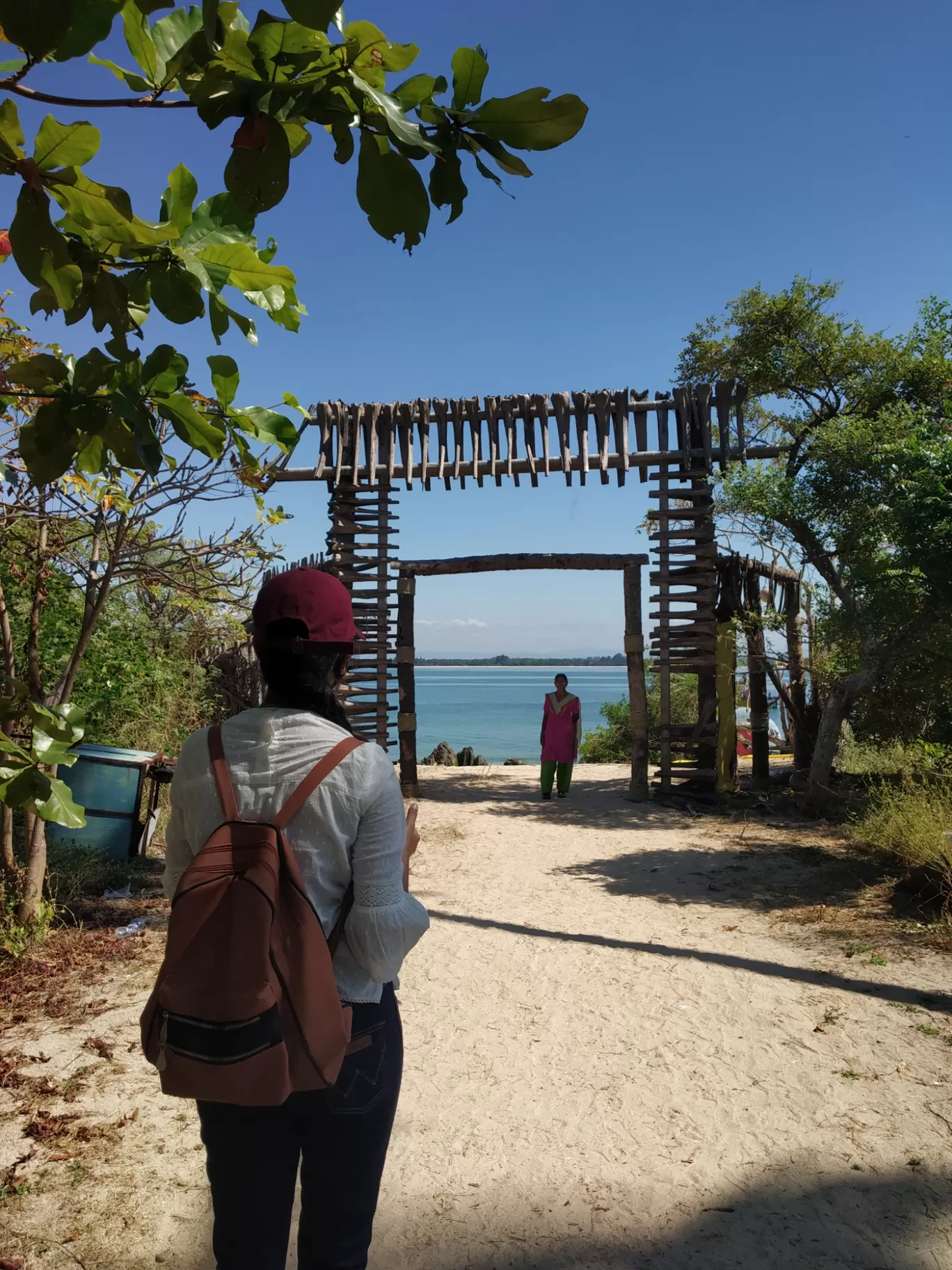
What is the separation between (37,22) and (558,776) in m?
11.7

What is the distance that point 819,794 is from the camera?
1006cm

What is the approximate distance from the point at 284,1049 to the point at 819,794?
9.71 metres

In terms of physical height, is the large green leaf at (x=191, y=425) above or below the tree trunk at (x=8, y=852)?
above

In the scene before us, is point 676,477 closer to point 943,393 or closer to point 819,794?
point 943,393

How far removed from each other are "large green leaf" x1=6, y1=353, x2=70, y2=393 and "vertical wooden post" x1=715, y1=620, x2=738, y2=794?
9.92 m

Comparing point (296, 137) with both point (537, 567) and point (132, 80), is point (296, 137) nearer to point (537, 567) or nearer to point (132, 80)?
point (132, 80)

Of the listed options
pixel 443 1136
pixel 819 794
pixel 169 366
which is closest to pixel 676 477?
pixel 819 794

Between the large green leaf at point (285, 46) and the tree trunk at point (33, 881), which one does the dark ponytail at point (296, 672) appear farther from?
the tree trunk at point (33, 881)

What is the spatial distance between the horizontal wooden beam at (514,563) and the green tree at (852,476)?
1670 mm

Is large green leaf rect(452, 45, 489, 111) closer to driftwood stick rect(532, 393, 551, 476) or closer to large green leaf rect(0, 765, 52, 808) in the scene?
large green leaf rect(0, 765, 52, 808)

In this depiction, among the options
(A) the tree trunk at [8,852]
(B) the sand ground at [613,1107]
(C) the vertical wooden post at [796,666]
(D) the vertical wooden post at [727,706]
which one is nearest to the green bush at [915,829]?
(B) the sand ground at [613,1107]

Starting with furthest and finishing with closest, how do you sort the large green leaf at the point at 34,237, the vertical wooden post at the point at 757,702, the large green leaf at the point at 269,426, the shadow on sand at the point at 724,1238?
1. the vertical wooden post at the point at 757,702
2. the shadow on sand at the point at 724,1238
3. the large green leaf at the point at 269,426
4. the large green leaf at the point at 34,237

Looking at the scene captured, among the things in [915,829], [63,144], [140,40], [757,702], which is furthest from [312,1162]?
[757,702]

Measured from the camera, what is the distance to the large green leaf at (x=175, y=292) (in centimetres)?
163
